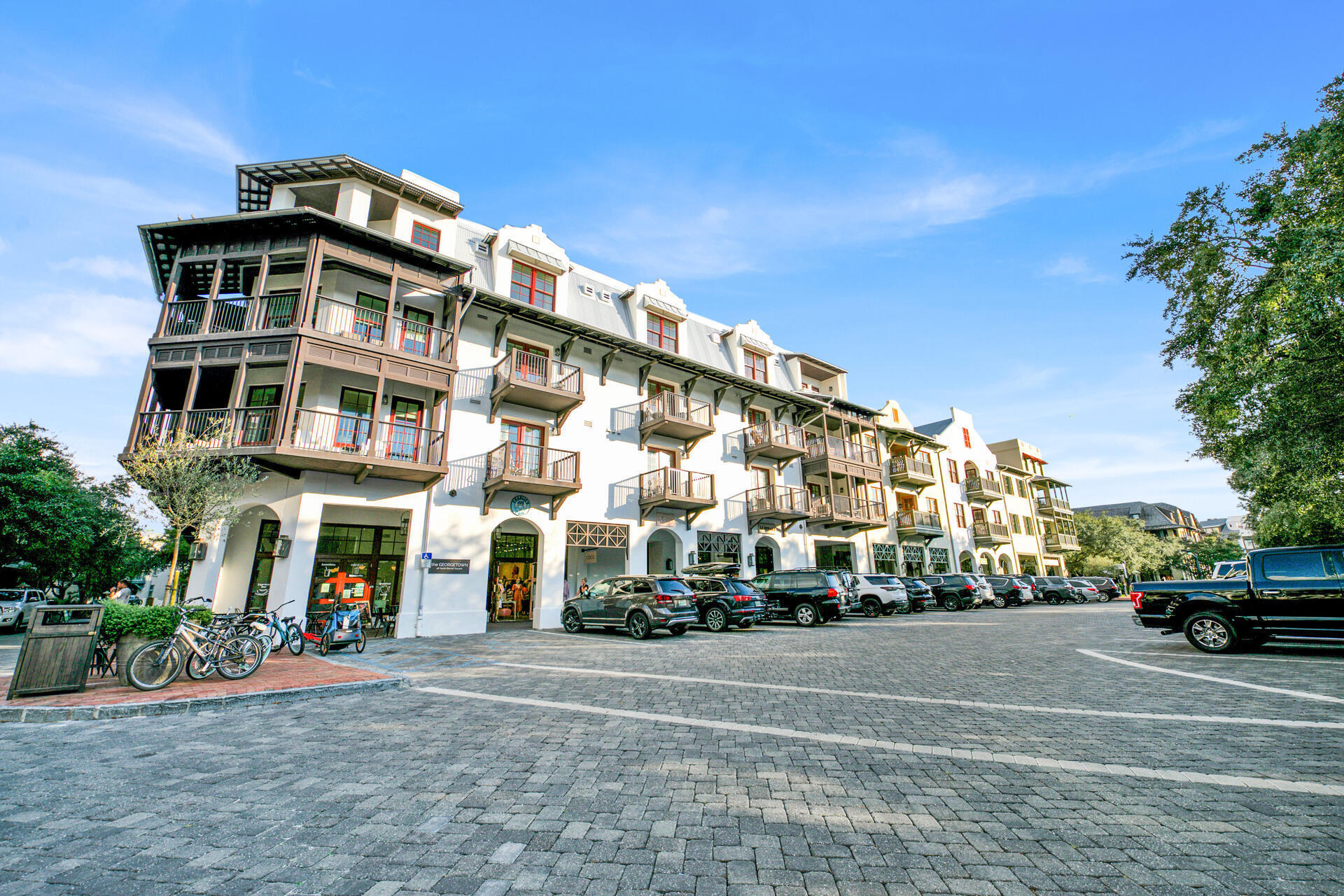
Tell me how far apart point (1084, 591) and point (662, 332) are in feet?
109

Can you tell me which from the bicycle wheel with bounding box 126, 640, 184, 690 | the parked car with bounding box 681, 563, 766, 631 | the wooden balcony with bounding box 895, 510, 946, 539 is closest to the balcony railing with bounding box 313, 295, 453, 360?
the bicycle wheel with bounding box 126, 640, 184, 690

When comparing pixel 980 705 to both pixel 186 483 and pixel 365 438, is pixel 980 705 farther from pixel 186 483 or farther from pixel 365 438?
pixel 365 438

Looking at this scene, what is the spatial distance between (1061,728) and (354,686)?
30.3 feet

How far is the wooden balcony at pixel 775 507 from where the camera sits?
24.9 m

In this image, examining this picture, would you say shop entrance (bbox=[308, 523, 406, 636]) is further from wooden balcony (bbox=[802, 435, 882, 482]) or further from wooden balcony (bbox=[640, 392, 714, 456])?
wooden balcony (bbox=[802, 435, 882, 482])

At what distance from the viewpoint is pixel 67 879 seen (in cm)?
297

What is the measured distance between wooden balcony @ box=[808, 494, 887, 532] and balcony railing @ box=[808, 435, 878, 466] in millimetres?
2122

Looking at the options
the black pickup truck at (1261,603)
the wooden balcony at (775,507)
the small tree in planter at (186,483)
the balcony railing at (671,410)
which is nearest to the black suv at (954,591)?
the wooden balcony at (775,507)

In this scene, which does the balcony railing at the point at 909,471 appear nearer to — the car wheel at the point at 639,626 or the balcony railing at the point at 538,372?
the balcony railing at the point at 538,372

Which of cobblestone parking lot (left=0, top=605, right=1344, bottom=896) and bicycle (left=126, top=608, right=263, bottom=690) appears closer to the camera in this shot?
cobblestone parking lot (left=0, top=605, right=1344, bottom=896)

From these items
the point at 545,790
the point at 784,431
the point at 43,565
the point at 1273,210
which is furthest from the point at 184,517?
the point at 1273,210

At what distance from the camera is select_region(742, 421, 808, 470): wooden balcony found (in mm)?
25828

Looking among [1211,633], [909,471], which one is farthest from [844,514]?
[1211,633]

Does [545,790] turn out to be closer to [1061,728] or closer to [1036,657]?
[1061,728]
